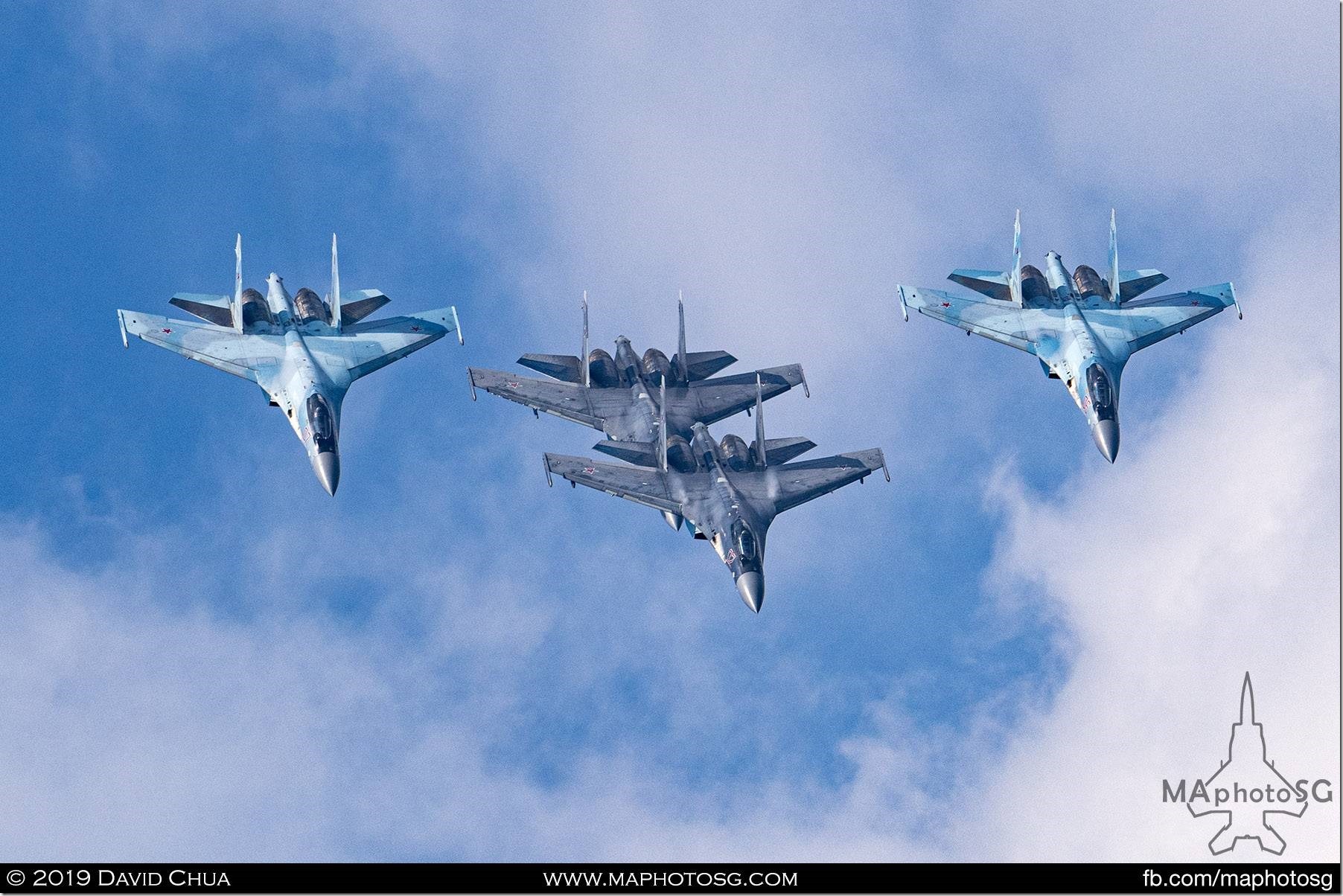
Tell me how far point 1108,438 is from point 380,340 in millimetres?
28259

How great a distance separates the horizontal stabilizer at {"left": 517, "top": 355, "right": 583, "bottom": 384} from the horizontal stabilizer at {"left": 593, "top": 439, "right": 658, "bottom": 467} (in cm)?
628

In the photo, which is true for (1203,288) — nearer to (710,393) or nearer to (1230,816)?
(710,393)

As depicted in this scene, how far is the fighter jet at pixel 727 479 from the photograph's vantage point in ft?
228

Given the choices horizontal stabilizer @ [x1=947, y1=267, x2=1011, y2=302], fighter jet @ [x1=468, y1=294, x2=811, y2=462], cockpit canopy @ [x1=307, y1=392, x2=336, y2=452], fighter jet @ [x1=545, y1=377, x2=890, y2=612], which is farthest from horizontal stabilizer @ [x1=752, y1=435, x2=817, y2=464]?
cockpit canopy @ [x1=307, y1=392, x2=336, y2=452]

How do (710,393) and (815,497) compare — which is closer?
(815,497)

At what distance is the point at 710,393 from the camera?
261 ft

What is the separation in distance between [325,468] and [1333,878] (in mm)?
37207

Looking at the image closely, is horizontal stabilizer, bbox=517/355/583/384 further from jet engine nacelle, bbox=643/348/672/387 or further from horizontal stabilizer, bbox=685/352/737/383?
horizontal stabilizer, bbox=685/352/737/383

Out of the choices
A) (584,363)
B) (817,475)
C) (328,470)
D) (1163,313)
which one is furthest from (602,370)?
(1163,313)

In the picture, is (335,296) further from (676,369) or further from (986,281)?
(986,281)

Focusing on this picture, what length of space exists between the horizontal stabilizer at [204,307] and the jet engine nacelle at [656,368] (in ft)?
54.7

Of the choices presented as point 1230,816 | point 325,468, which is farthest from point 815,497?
point 1230,816

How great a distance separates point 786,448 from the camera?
249ft

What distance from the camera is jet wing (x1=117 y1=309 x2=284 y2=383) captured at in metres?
77.2
